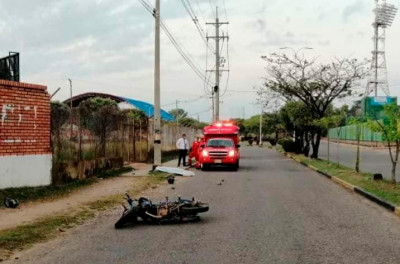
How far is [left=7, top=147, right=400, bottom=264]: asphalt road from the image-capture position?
735cm

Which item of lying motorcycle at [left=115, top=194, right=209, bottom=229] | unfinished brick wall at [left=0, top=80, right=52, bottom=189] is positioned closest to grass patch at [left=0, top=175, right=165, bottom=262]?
lying motorcycle at [left=115, top=194, right=209, bottom=229]

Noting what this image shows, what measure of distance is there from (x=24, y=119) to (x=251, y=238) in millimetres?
7869

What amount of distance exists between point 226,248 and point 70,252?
7.39 feet

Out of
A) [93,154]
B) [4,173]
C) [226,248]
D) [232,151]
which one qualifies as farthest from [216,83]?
[226,248]

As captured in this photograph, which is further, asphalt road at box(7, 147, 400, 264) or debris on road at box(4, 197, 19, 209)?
debris on road at box(4, 197, 19, 209)

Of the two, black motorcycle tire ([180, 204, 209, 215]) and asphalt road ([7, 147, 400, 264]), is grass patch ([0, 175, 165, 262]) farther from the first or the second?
black motorcycle tire ([180, 204, 209, 215])

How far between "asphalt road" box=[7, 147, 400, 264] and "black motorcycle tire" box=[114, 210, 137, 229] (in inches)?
6.8

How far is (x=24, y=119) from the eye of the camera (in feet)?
46.0

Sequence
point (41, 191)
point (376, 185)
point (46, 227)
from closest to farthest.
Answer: point (46, 227) → point (41, 191) → point (376, 185)

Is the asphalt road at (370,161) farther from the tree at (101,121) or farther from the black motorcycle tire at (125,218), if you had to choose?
the black motorcycle tire at (125,218)

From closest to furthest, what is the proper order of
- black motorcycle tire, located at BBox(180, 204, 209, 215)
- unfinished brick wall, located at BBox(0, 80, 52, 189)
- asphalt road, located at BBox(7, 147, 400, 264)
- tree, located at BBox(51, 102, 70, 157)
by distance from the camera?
asphalt road, located at BBox(7, 147, 400, 264), black motorcycle tire, located at BBox(180, 204, 209, 215), unfinished brick wall, located at BBox(0, 80, 52, 189), tree, located at BBox(51, 102, 70, 157)

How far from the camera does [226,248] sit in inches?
310

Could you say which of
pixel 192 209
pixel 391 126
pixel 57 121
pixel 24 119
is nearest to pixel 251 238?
pixel 192 209

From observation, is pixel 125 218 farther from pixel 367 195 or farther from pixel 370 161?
pixel 370 161
